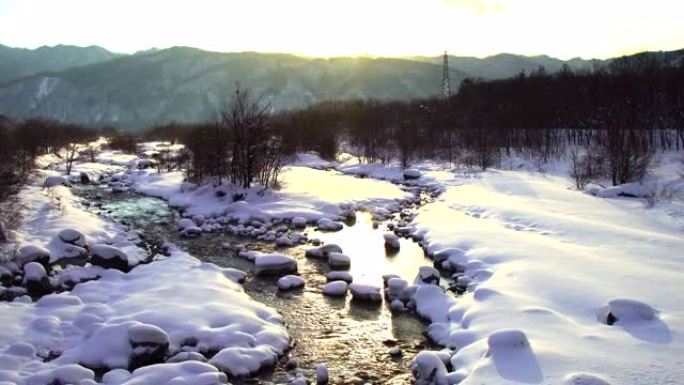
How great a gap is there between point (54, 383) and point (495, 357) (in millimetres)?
7409

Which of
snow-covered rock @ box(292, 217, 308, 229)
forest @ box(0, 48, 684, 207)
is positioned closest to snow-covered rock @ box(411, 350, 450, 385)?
snow-covered rock @ box(292, 217, 308, 229)

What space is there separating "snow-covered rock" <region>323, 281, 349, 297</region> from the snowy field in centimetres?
155

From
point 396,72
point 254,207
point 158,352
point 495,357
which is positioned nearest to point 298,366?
point 158,352

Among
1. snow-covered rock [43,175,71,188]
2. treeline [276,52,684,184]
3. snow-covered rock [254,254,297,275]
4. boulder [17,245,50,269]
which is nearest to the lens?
boulder [17,245,50,269]

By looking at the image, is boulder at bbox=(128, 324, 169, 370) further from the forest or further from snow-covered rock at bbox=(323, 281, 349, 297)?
the forest

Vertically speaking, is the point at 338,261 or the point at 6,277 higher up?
the point at 6,277

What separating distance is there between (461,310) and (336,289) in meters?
3.47

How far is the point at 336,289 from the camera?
14047 mm

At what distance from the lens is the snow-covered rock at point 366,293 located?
44.2 feet

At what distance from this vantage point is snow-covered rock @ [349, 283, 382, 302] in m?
13.5

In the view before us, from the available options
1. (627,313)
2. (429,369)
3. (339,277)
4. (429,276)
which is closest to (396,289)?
(429,276)

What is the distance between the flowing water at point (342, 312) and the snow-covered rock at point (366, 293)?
0.22m

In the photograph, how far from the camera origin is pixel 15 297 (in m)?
12.8

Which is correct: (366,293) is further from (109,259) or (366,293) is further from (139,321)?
(109,259)
